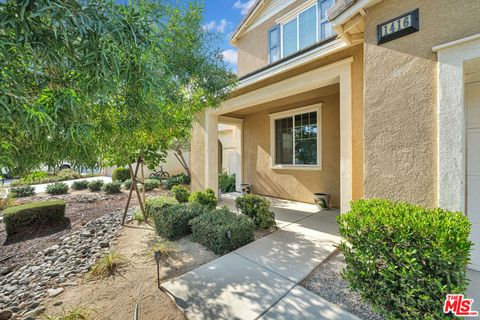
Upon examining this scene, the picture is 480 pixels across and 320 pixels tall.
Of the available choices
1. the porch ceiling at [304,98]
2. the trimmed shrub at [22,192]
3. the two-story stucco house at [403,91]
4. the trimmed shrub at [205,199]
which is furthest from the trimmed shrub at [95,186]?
the two-story stucco house at [403,91]

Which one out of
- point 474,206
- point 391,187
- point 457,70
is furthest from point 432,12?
point 474,206

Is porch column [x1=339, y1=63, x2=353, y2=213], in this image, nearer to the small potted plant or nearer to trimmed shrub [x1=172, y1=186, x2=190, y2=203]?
the small potted plant

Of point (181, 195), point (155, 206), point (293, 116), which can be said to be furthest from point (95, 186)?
point (293, 116)

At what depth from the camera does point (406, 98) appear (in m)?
2.82

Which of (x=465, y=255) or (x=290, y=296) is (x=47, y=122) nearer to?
(x=290, y=296)

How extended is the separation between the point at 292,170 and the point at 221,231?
182 inches

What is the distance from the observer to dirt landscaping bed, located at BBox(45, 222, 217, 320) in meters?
2.52

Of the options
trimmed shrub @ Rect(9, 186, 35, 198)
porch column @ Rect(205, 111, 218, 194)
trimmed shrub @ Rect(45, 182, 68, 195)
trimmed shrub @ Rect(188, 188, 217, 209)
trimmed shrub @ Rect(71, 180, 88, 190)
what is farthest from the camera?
trimmed shrub @ Rect(71, 180, 88, 190)

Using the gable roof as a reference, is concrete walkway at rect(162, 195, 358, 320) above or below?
below

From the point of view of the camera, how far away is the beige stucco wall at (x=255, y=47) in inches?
332

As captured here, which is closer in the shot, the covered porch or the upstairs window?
the covered porch

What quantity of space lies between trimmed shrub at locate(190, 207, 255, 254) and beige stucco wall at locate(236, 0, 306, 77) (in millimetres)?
6957

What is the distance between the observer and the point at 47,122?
1.43 meters
